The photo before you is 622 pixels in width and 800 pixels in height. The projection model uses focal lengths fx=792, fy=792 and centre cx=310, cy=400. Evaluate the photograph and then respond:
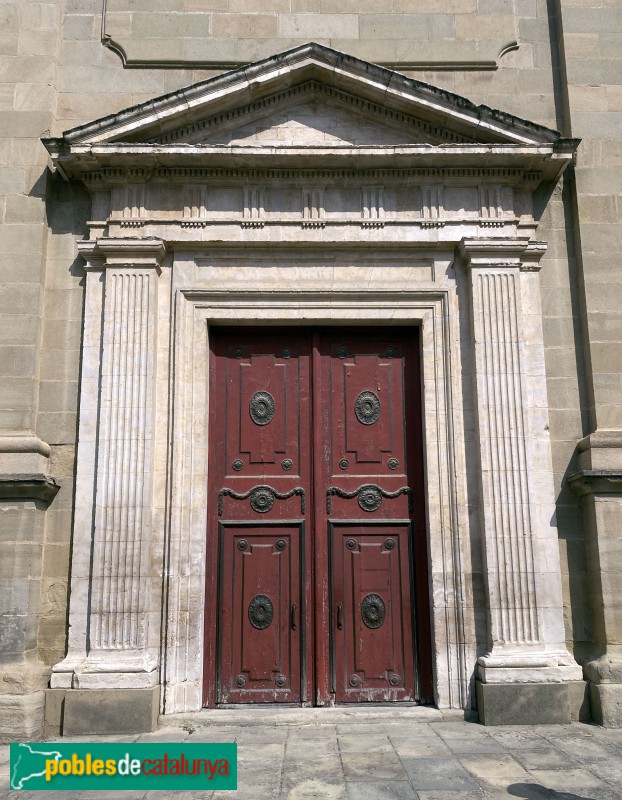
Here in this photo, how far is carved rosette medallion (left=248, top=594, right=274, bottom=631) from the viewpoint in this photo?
7.99m

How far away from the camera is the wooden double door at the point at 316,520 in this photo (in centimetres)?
793

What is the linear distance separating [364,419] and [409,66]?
4.15 meters

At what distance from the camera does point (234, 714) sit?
7.52 metres

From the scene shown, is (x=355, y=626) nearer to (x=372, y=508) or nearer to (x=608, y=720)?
(x=372, y=508)

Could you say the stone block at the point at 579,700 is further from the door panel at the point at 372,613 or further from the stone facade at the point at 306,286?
the door panel at the point at 372,613

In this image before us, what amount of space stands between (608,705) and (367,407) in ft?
12.0

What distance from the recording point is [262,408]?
848 cm

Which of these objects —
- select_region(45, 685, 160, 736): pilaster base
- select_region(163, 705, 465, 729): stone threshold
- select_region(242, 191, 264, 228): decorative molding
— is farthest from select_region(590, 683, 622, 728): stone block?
select_region(242, 191, 264, 228): decorative molding

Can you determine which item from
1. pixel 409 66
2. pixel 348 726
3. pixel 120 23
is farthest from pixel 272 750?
pixel 120 23

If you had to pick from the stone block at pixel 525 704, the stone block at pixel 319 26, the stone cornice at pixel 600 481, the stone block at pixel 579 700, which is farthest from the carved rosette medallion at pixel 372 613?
the stone block at pixel 319 26

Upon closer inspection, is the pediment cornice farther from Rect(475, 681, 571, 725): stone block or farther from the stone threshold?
the stone threshold

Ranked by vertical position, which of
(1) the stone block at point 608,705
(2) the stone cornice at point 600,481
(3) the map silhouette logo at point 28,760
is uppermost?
(2) the stone cornice at point 600,481

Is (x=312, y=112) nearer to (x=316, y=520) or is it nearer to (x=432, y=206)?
(x=432, y=206)

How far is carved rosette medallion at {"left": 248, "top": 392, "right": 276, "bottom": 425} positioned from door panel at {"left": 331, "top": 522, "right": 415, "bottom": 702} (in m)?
1.35
